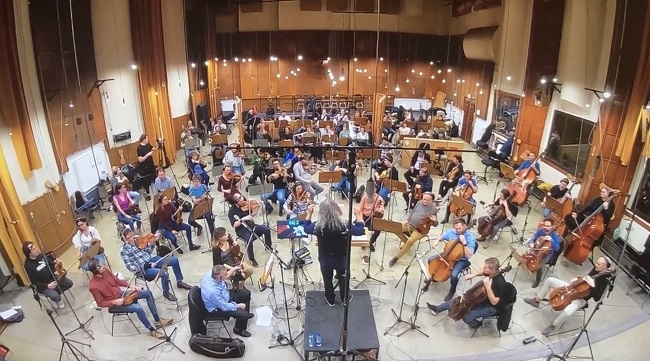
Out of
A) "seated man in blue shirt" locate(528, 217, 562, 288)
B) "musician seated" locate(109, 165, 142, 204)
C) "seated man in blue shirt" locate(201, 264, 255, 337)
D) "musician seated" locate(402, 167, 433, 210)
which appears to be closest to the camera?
"seated man in blue shirt" locate(201, 264, 255, 337)

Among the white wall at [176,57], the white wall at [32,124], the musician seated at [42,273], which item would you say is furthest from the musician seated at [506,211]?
the white wall at [176,57]

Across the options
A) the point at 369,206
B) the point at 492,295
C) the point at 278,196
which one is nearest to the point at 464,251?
the point at 492,295

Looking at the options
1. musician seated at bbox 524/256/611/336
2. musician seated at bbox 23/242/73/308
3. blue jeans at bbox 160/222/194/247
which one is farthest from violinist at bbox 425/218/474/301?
musician seated at bbox 23/242/73/308

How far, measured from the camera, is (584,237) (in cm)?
670

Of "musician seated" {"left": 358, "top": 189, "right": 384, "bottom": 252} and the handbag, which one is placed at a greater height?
"musician seated" {"left": 358, "top": 189, "right": 384, "bottom": 252}

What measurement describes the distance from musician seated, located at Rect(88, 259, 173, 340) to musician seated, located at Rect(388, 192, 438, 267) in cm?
365

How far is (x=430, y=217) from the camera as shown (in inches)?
261

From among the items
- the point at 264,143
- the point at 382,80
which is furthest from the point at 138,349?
the point at 382,80

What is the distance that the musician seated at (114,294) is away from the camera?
5.06m

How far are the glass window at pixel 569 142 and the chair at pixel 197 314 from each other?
7847 millimetres

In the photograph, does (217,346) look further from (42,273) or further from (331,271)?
(42,273)

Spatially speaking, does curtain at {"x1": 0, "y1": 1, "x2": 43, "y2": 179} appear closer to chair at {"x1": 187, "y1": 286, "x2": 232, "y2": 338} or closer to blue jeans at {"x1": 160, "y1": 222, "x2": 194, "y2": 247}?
blue jeans at {"x1": 160, "y1": 222, "x2": 194, "y2": 247}

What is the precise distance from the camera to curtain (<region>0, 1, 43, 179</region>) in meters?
6.23

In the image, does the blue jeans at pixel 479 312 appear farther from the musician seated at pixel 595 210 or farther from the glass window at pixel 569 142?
the glass window at pixel 569 142
